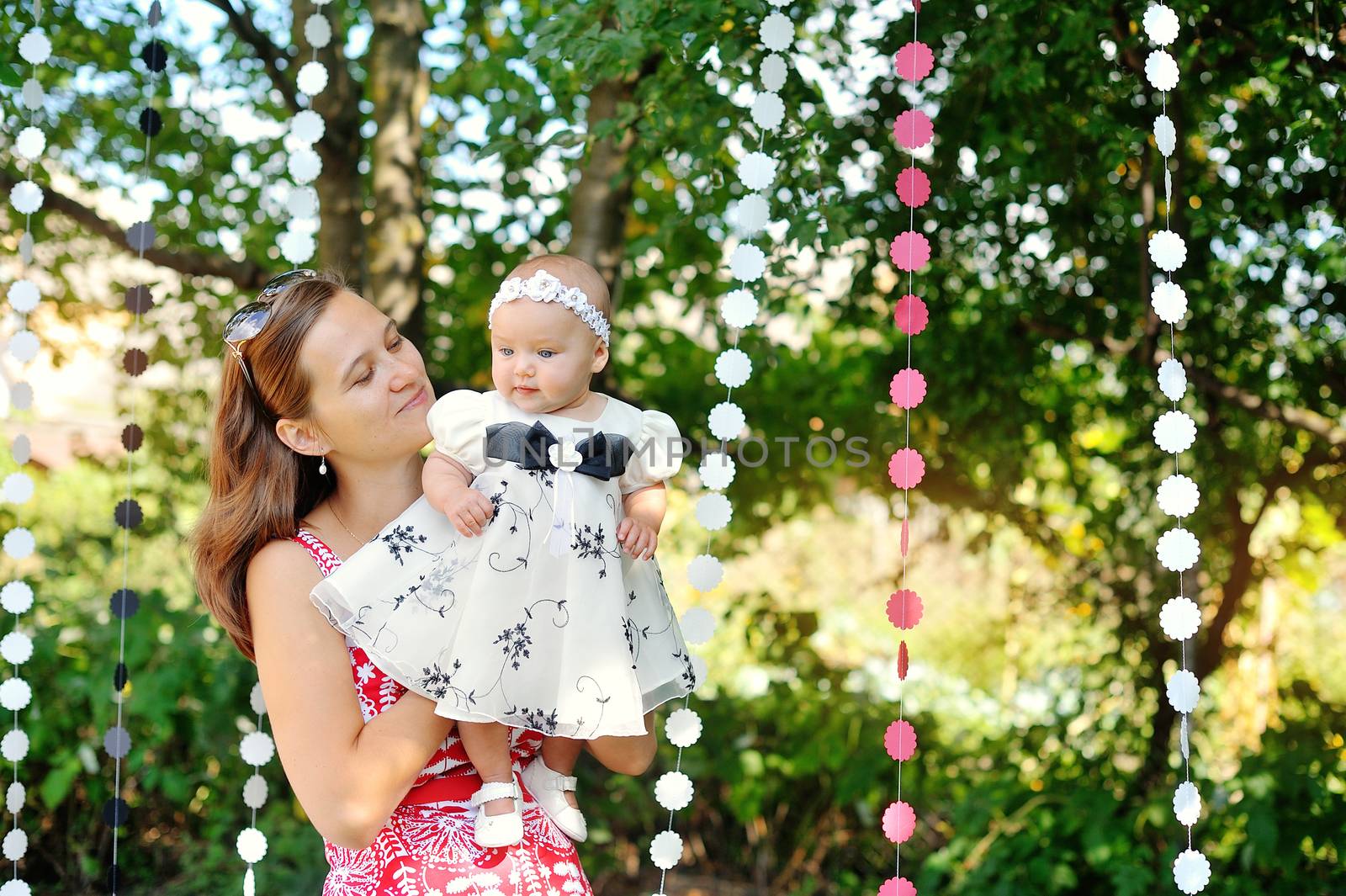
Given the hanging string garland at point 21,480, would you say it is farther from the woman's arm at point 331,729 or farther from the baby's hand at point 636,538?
the baby's hand at point 636,538

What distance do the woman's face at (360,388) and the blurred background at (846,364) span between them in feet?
2.99

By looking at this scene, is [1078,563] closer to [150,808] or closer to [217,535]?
[217,535]

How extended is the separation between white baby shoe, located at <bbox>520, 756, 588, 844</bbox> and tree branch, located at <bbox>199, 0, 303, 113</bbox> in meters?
3.12

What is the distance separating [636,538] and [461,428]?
0.29 m

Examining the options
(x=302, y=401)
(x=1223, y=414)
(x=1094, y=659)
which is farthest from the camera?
(x=1094, y=659)

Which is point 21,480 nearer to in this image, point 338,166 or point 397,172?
point 397,172

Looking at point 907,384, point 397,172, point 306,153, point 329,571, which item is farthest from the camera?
point 397,172

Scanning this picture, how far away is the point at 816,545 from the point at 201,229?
124 inches

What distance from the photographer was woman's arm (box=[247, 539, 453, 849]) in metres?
Result: 1.53

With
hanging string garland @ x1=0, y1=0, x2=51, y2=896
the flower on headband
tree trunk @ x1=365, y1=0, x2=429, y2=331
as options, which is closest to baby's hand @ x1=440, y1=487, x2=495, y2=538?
the flower on headband

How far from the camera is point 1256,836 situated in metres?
3.12

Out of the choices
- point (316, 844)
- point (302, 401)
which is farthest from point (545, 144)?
point (316, 844)

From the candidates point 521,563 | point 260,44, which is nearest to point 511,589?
point 521,563

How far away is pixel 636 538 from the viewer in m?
1.66
